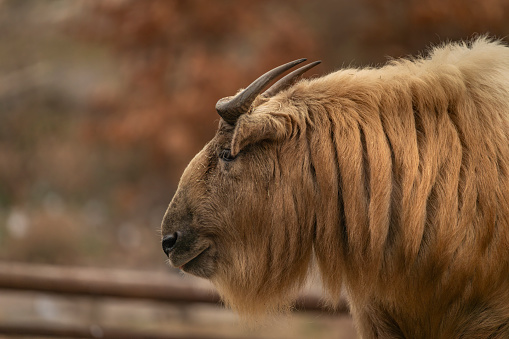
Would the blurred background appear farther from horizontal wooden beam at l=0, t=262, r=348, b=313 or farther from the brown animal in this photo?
horizontal wooden beam at l=0, t=262, r=348, b=313

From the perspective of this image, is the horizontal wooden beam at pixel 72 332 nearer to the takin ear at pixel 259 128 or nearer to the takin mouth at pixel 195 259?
the takin mouth at pixel 195 259

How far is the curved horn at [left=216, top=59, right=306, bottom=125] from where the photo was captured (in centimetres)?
301

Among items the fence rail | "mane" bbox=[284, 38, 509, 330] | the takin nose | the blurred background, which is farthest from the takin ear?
the fence rail

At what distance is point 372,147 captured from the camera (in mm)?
2973

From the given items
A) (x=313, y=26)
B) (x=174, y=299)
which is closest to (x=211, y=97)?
(x=313, y=26)

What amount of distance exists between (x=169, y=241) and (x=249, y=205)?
17.6 inches

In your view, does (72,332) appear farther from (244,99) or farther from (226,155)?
(244,99)

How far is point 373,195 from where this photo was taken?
2926 millimetres

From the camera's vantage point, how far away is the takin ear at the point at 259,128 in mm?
3002

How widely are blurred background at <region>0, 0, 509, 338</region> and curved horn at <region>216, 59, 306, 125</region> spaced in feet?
3.07

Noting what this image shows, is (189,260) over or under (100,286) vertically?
over

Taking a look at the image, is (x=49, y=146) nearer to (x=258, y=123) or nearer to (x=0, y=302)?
(x=0, y=302)

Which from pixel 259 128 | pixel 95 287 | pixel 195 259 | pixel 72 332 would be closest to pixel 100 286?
pixel 95 287

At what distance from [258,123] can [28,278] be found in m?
3.70
